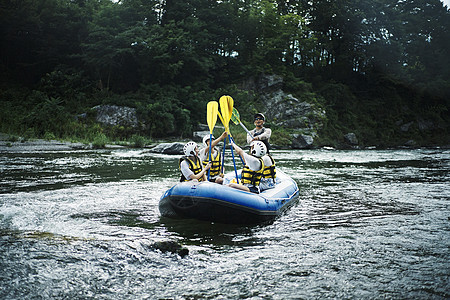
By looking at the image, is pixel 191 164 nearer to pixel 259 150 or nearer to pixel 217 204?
pixel 217 204

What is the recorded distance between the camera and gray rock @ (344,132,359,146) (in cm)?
2605

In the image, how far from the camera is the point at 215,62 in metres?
27.8

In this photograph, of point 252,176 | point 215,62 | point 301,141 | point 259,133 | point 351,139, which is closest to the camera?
point 252,176

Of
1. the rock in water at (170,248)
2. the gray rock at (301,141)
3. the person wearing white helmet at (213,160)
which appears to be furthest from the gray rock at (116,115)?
the rock in water at (170,248)

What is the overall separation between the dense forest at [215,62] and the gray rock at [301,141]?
1830 millimetres

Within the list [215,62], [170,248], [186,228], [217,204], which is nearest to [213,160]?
[217,204]

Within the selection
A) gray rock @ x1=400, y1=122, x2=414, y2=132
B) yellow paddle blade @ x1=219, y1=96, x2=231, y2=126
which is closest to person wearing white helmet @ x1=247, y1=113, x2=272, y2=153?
yellow paddle blade @ x1=219, y1=96, x2=231, y2=126

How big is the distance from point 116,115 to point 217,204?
1734 cm

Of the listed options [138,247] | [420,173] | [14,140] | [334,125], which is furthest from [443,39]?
[138,247]

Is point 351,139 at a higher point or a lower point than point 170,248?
higher

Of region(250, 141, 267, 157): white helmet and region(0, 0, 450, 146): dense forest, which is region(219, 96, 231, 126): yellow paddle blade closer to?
region(250, 141, 267, 157): white helmet

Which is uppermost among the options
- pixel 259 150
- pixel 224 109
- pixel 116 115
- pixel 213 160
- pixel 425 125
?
pixel 425 125

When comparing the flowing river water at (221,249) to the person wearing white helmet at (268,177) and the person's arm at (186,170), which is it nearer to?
the person wearing white helmet at (268,177)

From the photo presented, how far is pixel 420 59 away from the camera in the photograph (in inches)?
1315
